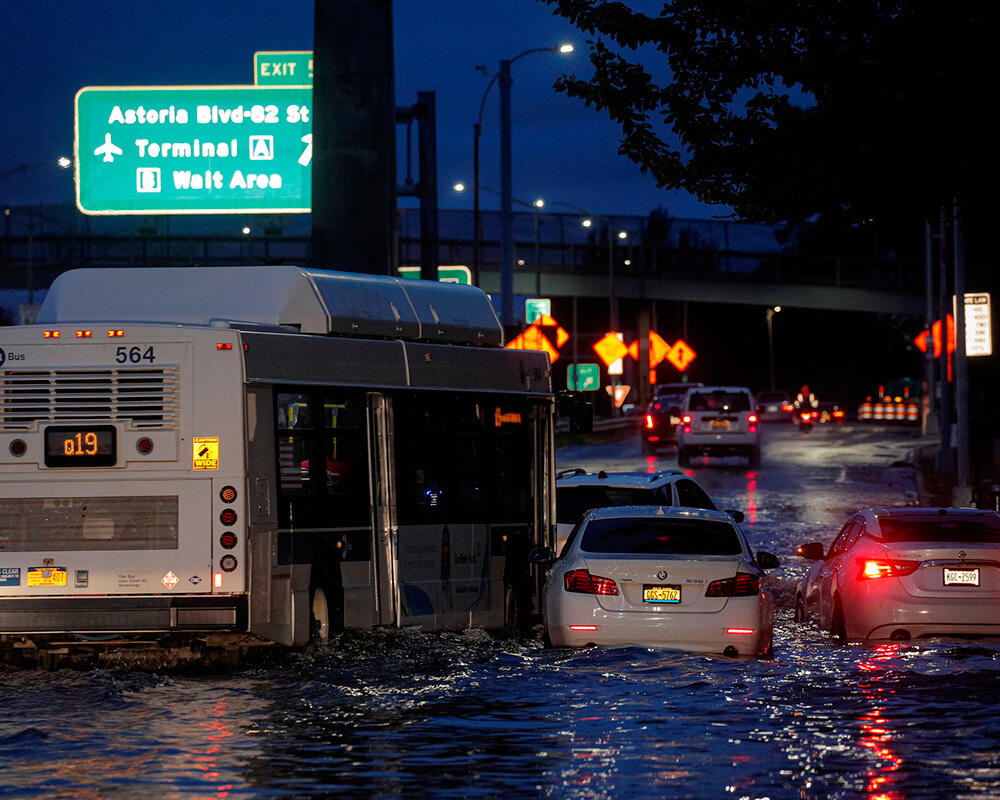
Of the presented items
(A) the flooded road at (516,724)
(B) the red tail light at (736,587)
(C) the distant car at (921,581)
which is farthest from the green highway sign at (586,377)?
(B) the red tail light at (736,587)

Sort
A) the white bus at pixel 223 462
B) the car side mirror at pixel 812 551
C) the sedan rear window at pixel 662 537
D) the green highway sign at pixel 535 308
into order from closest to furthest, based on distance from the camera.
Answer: the white bus at pixel 223 462, the sedan rear window at pixel 662 537, the car side mirror at pixel 812 551, the green highway sign at pixel 535 308

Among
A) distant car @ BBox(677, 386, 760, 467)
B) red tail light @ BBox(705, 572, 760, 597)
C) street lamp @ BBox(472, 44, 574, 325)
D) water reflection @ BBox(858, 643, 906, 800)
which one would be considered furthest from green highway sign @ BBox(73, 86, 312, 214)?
red tail light @ BBox(705, 572, 760, 597)

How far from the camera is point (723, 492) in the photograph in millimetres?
40875

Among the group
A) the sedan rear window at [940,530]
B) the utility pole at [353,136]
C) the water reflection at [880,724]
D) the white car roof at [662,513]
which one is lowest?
the water reflection at [880,724]

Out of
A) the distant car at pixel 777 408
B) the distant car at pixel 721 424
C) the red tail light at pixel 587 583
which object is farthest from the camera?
the distant car at pixel 777 408

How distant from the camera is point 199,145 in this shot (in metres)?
34.5

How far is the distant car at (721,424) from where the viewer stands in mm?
50469

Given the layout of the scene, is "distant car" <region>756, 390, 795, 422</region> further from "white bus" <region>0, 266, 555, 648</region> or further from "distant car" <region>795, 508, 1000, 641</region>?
"white bus" <region>0, 266, 555, 648</region>

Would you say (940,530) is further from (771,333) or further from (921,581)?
(771,333)

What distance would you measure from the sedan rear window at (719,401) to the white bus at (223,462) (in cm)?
3365

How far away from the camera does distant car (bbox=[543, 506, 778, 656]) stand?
1472 cm

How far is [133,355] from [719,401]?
37.2 meters

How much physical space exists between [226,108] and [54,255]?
28981 millimetres

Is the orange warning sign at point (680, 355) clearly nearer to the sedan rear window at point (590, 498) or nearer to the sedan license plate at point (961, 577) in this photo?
the sedan rear window at point (590, 498)
